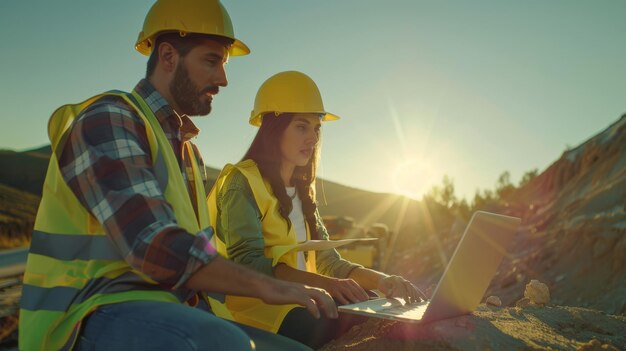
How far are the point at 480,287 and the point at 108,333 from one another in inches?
70.4

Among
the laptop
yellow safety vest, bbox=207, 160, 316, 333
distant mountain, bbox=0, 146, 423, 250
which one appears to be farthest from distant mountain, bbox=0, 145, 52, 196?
the laptop

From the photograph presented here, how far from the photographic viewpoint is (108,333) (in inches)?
71.2

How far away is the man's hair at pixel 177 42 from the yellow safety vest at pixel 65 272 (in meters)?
0.55

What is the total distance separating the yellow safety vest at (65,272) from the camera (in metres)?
1.87

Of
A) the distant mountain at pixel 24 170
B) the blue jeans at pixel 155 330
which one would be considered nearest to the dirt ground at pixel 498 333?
the blue jeans at pixel 155 330

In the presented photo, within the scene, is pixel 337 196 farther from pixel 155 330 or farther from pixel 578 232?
pixel 155 330

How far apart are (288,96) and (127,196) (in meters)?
2.12

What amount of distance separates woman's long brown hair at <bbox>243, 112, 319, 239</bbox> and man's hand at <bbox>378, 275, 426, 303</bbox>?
28.1 inches

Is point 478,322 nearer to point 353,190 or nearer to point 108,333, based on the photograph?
point 108,333

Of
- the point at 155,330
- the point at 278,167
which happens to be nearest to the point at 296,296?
the point at 155,330

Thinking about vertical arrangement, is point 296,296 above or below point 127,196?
below

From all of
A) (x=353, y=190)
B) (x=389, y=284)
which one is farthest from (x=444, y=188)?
(x=353, y=190)

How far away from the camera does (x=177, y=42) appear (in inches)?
96.6

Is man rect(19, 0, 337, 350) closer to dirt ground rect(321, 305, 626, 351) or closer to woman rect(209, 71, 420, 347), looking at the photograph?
dirt ground rect(321, 305, 626, 351)
